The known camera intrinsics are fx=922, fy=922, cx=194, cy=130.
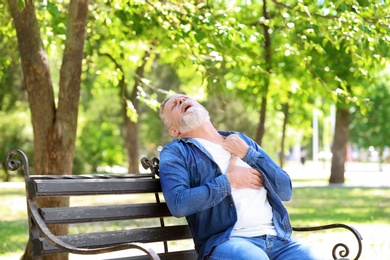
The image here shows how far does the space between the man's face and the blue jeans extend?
727 mm

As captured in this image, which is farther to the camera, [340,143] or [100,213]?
[340,143]

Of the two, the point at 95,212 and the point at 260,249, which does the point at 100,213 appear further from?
the point at 260,249

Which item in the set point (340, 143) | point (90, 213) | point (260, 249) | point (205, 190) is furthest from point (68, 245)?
point (340, 143)

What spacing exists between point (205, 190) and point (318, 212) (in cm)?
1236

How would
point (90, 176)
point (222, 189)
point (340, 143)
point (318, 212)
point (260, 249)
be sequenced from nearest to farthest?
1. point (260, 249)
2. point (222, 189)
3. point (90, 176)
4. point (318, 212)
5. point (340, 143)

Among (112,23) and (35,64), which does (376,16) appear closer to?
(35,64)

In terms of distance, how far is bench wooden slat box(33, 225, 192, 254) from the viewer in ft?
15.5

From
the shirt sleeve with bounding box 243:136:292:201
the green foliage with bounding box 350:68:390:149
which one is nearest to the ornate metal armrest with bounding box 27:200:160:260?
the shirt sleeve with bounding box 243:136:292:201

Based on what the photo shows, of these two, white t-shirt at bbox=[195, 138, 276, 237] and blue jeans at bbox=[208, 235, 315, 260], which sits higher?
white t-shirt at bbox=[195, 138, 276, 237]

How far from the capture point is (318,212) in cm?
1694

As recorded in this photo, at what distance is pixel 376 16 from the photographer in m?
8.47

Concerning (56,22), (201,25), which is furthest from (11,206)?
(201,25)

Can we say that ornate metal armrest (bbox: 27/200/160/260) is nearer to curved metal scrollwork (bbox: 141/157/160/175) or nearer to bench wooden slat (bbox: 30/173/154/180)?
bench wooden slat (bbox: 30/173/154/180)

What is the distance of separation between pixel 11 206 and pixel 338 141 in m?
12.4
